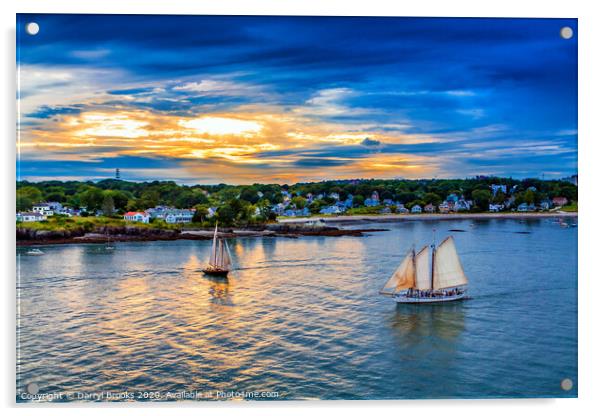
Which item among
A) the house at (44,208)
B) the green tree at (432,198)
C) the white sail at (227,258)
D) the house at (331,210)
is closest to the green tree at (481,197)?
the green tree at (432,198)

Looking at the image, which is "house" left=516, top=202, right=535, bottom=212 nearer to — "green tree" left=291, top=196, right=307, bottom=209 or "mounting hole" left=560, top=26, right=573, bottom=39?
"mounting hole" left=560, top=26, right=573, bottom=39

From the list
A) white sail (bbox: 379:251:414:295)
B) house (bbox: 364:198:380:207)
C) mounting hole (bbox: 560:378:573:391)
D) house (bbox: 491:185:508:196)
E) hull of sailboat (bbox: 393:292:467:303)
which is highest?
house (bbox: 491:185:508:196)

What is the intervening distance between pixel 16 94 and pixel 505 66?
416 cm

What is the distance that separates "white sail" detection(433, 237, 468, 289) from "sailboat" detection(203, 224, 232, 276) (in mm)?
2150

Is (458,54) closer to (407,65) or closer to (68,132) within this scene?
(407,65)

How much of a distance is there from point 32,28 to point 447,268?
429 centimetres

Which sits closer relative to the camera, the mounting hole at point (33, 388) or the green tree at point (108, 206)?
the mounting hole at point (33, 388)

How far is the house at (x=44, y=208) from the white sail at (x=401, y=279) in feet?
10.3

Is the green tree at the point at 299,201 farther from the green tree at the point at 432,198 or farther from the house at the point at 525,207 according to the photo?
the house at the point at 525,207

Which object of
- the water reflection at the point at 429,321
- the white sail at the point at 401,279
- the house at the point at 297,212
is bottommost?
the water reflection at the point at 429,321

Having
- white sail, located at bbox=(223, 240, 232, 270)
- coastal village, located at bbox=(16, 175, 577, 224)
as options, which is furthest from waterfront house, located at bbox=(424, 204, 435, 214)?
white sail, located at bbox=(223, 240, 232, 270)

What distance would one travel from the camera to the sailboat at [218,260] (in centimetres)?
498

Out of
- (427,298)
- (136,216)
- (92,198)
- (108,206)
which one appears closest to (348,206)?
(427,298)

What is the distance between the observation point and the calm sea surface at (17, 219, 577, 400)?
370 cm
